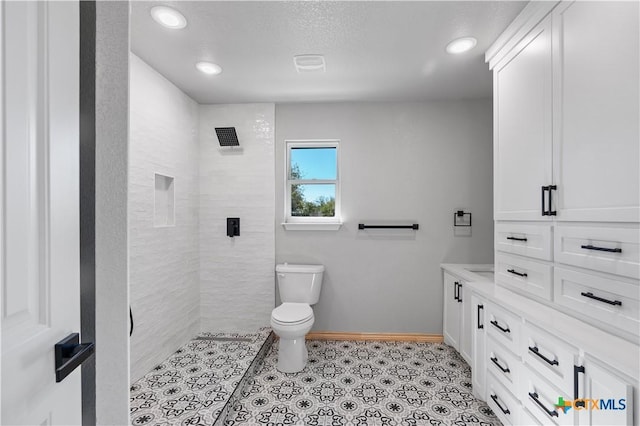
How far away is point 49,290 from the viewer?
625mm

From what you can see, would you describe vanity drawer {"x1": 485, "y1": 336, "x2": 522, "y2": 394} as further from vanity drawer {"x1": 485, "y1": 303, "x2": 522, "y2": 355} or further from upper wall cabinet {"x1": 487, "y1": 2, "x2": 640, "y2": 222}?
upper wall cabinet {"x1": 487, "y1": 2, "x2": 640, "y2": 222}

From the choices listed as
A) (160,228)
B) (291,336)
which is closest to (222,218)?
(160,228)

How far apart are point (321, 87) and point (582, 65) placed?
176 centimetres

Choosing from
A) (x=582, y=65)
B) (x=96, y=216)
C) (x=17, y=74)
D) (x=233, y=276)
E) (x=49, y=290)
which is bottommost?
(x=233, y=276)

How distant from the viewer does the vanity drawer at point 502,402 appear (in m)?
1.49

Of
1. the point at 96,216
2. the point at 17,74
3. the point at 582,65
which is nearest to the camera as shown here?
the point at 17,74

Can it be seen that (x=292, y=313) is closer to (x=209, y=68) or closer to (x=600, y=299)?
(x=600, y=299)

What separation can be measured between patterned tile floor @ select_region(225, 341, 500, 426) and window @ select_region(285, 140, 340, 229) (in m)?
1.29

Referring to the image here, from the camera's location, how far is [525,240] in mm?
1640

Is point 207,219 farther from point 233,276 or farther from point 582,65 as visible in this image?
point 582,65

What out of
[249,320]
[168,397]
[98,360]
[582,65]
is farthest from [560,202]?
[249,320]

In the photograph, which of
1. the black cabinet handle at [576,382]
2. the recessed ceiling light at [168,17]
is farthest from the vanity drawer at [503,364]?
the recessed ceiling light at [168,17]

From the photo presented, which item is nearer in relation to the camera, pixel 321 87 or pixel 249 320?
pixel 321 87

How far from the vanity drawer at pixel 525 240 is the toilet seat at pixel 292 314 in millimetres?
1492
